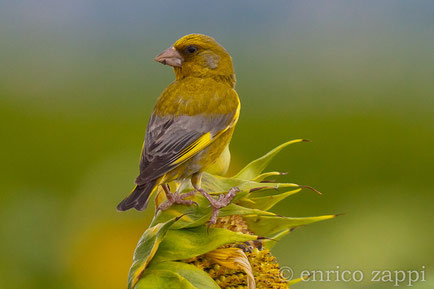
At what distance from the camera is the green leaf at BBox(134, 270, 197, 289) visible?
224 centimetres

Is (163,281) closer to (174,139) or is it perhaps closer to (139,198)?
(139,198)

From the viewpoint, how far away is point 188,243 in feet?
7.65

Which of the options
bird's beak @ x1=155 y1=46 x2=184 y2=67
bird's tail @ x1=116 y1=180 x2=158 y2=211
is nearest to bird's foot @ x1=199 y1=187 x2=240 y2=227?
bird's tail @ x1=116 y1=180 x2=158 y2=211

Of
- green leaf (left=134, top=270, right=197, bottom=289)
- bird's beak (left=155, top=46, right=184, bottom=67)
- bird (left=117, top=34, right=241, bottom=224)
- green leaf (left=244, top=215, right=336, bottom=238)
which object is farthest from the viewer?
bird's beak (left=155, top=46, right=184, bottom=67)

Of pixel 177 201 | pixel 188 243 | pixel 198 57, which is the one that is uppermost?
pixel 198 57

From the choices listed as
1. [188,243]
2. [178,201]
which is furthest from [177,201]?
[188,243]

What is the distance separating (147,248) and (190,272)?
0.17 m

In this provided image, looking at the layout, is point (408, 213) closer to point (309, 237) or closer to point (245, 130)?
point (309, 237)

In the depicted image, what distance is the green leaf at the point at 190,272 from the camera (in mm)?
2279

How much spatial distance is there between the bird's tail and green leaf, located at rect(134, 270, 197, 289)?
9.6 inches

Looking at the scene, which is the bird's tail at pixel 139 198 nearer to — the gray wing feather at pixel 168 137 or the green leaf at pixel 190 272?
the gray wing feather at pixel 168 137

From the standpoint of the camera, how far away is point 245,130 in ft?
17.8

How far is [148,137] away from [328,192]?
2.86m

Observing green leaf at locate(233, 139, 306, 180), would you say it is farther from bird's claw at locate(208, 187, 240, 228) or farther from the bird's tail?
the bird's tail
